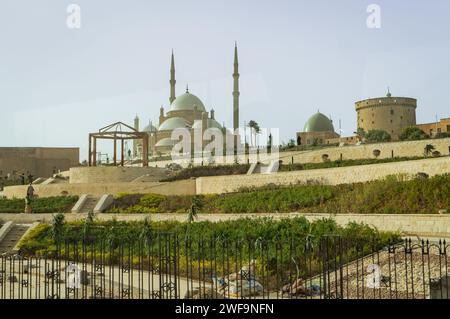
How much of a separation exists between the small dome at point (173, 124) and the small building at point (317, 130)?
15.0 metres

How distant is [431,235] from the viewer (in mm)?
16875

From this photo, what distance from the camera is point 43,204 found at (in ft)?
103

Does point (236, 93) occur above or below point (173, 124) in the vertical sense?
above

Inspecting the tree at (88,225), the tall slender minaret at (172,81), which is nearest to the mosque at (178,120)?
the tall slender minaret at (172,81)

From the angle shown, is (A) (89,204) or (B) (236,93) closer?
(A) (89,204)

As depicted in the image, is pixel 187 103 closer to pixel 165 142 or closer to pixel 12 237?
pixel 165 142

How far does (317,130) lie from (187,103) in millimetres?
17979

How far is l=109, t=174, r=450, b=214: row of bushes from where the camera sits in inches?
758

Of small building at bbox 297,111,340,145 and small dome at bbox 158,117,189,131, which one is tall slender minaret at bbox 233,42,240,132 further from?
small building at bbox 297,111,340,145

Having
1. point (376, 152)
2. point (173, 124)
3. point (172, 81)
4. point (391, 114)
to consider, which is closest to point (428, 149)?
point (376, 152)

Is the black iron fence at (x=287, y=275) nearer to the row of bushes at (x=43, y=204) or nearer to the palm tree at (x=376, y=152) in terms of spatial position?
the row of bushes at (x=43, y=204)

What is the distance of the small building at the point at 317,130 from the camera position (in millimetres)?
69750
